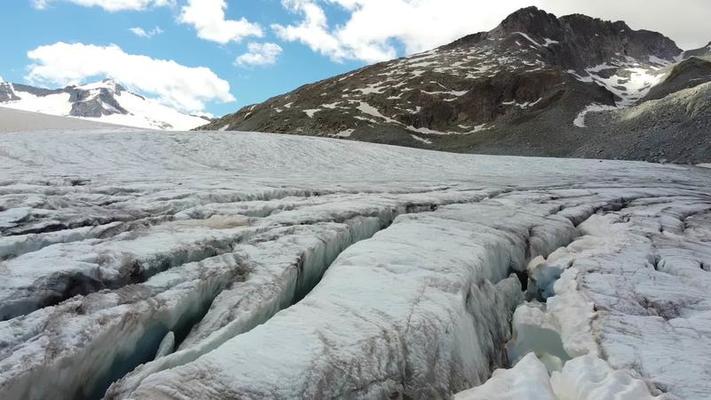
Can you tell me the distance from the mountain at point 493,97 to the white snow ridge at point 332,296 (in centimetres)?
3303

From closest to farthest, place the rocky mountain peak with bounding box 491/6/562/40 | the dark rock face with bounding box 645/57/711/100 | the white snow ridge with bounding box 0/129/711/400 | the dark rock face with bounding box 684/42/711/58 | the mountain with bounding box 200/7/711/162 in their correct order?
1. the white snow ridge with bounding box 0/129/711/400
2. the mountain with bounding box 200/7/711/162
3. the dark rock face with bounding box 645/57/711/100
4. the rocky mountain peak with bounding box 491/6/562/40
5. the dark rock face with bounding box 684/42/711/58

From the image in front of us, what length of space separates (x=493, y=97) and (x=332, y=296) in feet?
228

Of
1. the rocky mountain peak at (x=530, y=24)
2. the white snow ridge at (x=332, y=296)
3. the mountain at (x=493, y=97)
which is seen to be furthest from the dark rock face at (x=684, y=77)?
the white snow ridge at (x=332, y=296)

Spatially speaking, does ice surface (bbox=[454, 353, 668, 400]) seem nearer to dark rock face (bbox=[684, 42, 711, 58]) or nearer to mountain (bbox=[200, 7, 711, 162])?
mountain (bbox=[200, 7, 711, 162])

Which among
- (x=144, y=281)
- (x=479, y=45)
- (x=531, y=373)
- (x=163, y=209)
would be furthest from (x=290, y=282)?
(x=479, y=45)

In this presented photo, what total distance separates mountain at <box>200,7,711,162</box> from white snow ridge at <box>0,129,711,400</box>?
33033 millimetres

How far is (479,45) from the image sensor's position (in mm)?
102812

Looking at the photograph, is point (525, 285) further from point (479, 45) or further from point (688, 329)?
point (479, 45)

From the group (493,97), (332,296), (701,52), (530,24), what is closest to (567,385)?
(332,296)

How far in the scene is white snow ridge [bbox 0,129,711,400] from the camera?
4164mm

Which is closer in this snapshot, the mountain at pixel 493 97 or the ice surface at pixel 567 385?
the ice surface at pixel 567 385

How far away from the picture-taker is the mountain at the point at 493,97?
5572 centimetres

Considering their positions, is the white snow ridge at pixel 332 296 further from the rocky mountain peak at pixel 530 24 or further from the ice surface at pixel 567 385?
the rocky mountain peak at pixel 530 24

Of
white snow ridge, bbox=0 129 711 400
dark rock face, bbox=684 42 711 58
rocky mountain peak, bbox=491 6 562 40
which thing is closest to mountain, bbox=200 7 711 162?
rocky mountain peak, bbox=491 6 562 40
